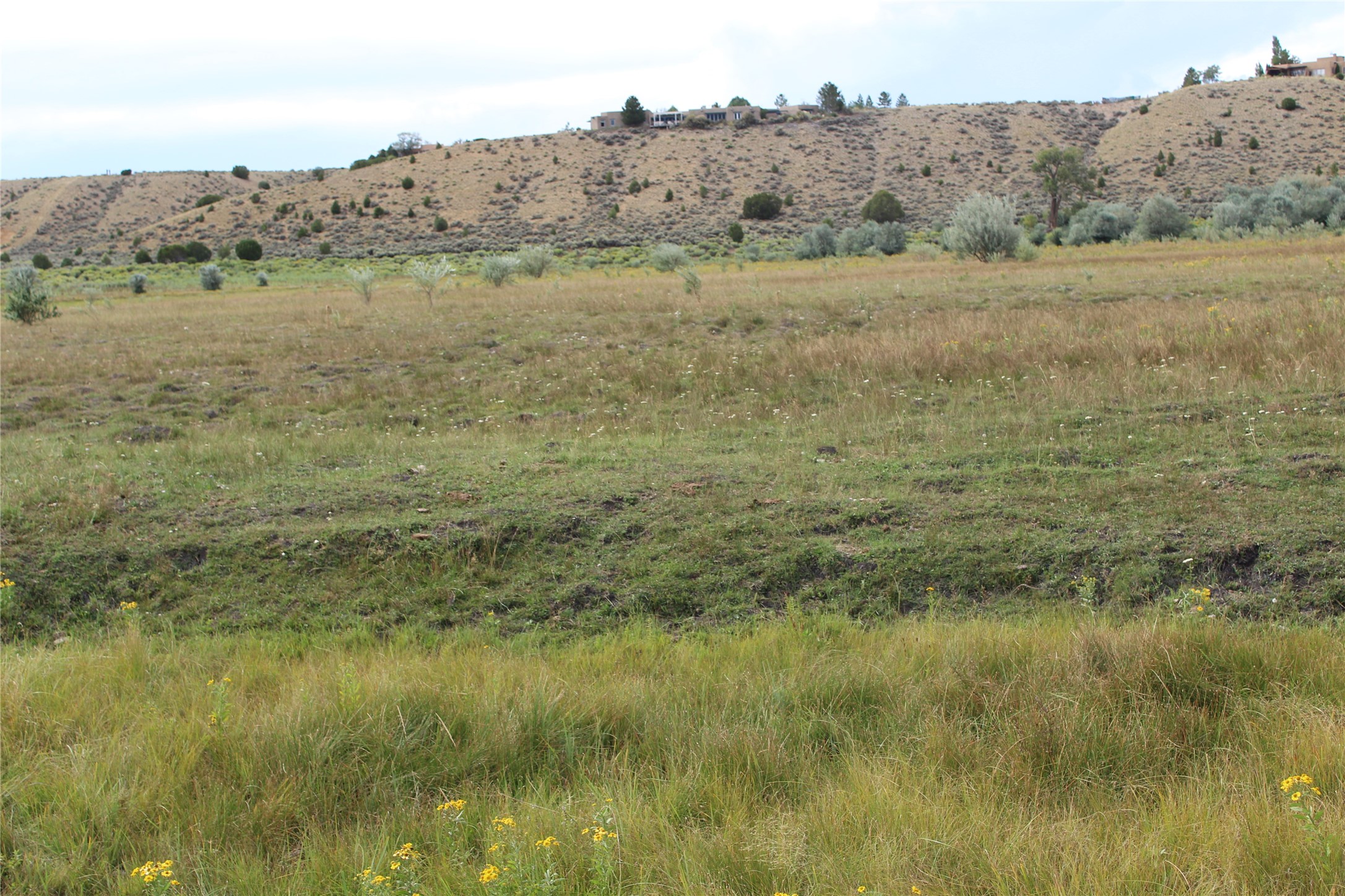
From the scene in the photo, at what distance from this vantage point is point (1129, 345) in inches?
476

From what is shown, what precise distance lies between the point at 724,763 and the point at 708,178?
78075 millimetres

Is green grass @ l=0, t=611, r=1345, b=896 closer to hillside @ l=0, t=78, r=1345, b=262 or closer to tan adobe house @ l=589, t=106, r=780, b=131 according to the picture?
hillside @ l=0, t=78, r=1345, b=262

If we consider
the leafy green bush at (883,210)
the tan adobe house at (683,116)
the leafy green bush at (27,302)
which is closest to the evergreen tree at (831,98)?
the tan adobe house at (683,116)

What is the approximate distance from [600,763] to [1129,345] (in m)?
10.6

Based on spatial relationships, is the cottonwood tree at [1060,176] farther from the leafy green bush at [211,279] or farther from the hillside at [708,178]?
the leafy green bush at [211,279]

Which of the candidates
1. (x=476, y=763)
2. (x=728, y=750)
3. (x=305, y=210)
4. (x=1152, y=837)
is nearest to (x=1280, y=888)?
(x=1152, y=837)

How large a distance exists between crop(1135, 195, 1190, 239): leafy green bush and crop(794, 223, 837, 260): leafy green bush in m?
12.9

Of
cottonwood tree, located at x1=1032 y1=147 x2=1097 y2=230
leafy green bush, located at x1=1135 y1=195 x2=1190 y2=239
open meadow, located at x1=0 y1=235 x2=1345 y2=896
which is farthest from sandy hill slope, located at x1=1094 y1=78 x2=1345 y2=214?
open meadow, located at x1=0 y1=235 x2=1345 y2=896

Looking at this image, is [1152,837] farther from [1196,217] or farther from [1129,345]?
[1196,217]

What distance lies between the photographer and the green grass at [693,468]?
5922 mm

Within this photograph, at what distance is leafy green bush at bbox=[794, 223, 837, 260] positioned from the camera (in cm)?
4334

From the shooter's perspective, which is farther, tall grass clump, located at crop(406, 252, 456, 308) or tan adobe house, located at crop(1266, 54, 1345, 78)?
tan adobe house, located at crop(1266, 54, 1345, 78)

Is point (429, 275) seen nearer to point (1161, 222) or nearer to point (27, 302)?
point (27, 302)

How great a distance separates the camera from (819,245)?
43.3 metres
